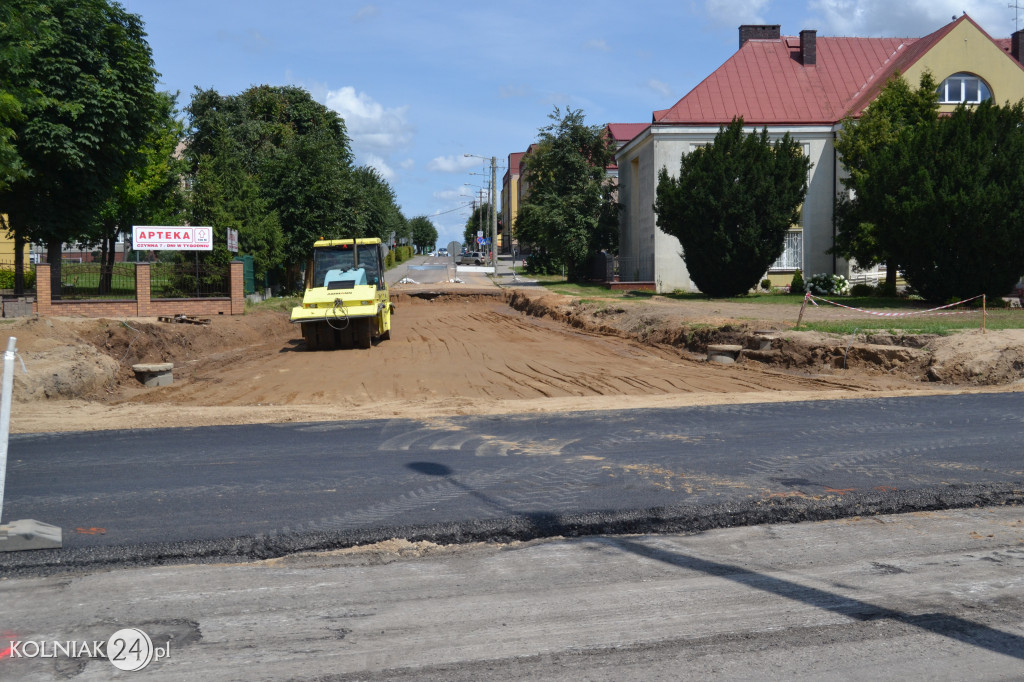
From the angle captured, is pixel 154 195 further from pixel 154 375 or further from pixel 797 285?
pixel 797 285

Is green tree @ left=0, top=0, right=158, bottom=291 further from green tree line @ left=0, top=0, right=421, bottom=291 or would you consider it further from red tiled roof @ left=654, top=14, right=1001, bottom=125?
red tiled roof @ left=654, top=14, right=1001, bottom=125

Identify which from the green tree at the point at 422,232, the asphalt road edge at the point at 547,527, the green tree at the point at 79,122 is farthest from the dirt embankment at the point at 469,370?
the green tree at the point at 422,232

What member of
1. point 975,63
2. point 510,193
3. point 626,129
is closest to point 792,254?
point 975,63

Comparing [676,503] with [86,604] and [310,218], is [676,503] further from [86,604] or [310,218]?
[310,218]

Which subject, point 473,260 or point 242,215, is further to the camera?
point 473,260

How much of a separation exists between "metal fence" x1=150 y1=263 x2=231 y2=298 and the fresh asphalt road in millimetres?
20904

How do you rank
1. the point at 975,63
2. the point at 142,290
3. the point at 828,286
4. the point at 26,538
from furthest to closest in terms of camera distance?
the point at 975,63 → the point at 828,286 → the point at 142,290 → the point at 26,538

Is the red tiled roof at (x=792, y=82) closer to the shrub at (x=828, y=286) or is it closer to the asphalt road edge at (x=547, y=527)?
the shrub at (x=828, y=286)

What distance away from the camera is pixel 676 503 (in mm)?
7168

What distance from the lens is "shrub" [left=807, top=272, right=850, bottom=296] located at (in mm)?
35906

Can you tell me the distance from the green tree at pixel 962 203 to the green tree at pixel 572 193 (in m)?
24.5

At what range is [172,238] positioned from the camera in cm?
3048

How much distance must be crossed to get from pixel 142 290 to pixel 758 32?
114 feet

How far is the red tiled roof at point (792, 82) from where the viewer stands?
40.8m
